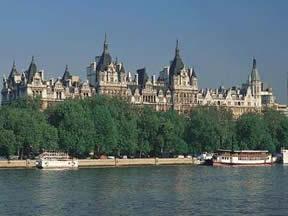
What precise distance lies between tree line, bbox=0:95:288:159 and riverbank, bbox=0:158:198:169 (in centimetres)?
185

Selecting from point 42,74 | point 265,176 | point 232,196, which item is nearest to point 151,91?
point 42,74

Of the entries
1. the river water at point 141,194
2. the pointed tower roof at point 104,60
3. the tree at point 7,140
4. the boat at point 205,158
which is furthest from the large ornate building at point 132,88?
the river water at point 141,194

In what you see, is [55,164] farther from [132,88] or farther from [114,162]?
[132,88]

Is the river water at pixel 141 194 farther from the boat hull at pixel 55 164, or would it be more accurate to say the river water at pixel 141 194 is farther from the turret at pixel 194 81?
the turret at pixel 194 81

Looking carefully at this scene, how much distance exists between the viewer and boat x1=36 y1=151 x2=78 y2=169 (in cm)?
7786

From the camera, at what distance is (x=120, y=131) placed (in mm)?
87875

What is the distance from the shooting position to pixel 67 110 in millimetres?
85312

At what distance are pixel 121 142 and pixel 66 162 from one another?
10488 mm

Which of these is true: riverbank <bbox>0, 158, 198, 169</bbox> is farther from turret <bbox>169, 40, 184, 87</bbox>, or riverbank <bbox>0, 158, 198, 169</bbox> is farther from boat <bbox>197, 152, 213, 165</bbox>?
turret <bbox>169, 40, 184, 87</bbox>

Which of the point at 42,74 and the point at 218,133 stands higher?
the point at 42,74

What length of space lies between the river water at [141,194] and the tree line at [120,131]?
14.7m

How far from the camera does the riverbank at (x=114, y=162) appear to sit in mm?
77875

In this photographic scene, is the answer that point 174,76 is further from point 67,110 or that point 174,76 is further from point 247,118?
point 67,110

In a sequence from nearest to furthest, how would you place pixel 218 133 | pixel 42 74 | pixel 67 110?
pixel 67 110 < pixel 218 133 < pixel 42 74
